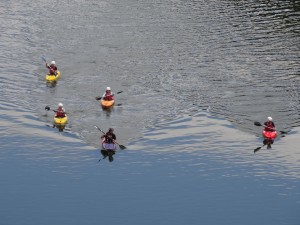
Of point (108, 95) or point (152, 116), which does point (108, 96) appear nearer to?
point (108, 95)

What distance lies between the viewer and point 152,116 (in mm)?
70812

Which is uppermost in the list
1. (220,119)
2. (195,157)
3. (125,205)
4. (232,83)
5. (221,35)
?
(221,35)

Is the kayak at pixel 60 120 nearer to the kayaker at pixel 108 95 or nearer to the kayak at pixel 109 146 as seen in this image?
the kayaker at pixel 108 95

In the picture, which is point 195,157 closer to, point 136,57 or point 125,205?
point 125,205

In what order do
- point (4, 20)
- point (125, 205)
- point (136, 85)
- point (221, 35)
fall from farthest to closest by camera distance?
point (4, 20) < point (221, 35) < point (136, 85) < point (125, 205)

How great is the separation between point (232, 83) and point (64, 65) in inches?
931

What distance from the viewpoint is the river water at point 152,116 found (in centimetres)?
5541

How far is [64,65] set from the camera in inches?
3442

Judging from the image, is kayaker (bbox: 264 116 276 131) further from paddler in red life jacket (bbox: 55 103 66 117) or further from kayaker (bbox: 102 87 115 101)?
paddler in red life jacket (bbox: 55 103 66 117)

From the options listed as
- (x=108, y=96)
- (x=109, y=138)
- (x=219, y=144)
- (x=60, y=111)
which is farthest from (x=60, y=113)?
(x=219, y=144)

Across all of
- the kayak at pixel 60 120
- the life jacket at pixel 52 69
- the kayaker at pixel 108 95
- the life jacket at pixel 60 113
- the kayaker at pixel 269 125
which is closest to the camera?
the kayaker at pixel 269 125

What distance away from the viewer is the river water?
182 feet

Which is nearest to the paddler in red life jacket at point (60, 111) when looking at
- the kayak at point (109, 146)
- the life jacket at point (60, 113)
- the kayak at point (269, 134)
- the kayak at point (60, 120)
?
the life jacket at point (60, 113)

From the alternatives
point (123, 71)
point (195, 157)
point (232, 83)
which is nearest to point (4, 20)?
point (123, 71)
